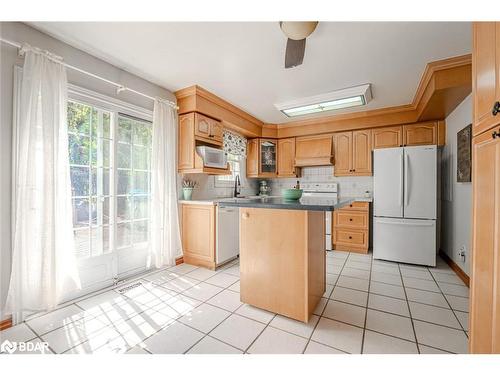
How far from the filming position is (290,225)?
1.84m

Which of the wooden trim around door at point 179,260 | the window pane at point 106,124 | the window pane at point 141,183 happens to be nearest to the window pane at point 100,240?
the window pane at point 141,183

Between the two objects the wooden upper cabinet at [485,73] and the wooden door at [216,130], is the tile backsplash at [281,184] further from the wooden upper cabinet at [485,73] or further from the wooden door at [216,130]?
the wooden upper cabinet at [485,73]

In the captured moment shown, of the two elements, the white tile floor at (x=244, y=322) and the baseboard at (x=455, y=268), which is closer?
the white tile floor at (x=244, y=322)

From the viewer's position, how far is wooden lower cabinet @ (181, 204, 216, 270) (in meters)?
3.02

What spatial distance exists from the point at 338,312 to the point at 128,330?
179cm

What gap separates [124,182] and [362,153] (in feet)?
12.9

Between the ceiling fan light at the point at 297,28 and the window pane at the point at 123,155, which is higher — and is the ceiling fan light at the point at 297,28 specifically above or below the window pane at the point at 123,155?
above

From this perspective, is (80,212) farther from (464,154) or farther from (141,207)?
(464,154)

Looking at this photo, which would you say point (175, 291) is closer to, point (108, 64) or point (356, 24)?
point (108, 64)

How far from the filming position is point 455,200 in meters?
3.03

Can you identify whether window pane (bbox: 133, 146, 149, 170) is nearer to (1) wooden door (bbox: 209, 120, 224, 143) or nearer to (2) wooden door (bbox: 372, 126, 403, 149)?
(1) wooden door (bbox: 209, 120, 224, 143)

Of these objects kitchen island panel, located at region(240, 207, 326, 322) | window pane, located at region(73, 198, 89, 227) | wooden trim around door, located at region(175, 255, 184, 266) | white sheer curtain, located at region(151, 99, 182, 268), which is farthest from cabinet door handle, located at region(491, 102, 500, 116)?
→ wooden trim around door, located at region(175, 255, 184, 266)

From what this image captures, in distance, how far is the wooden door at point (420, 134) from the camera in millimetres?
3566

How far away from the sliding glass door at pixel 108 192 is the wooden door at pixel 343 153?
3.37 metres
